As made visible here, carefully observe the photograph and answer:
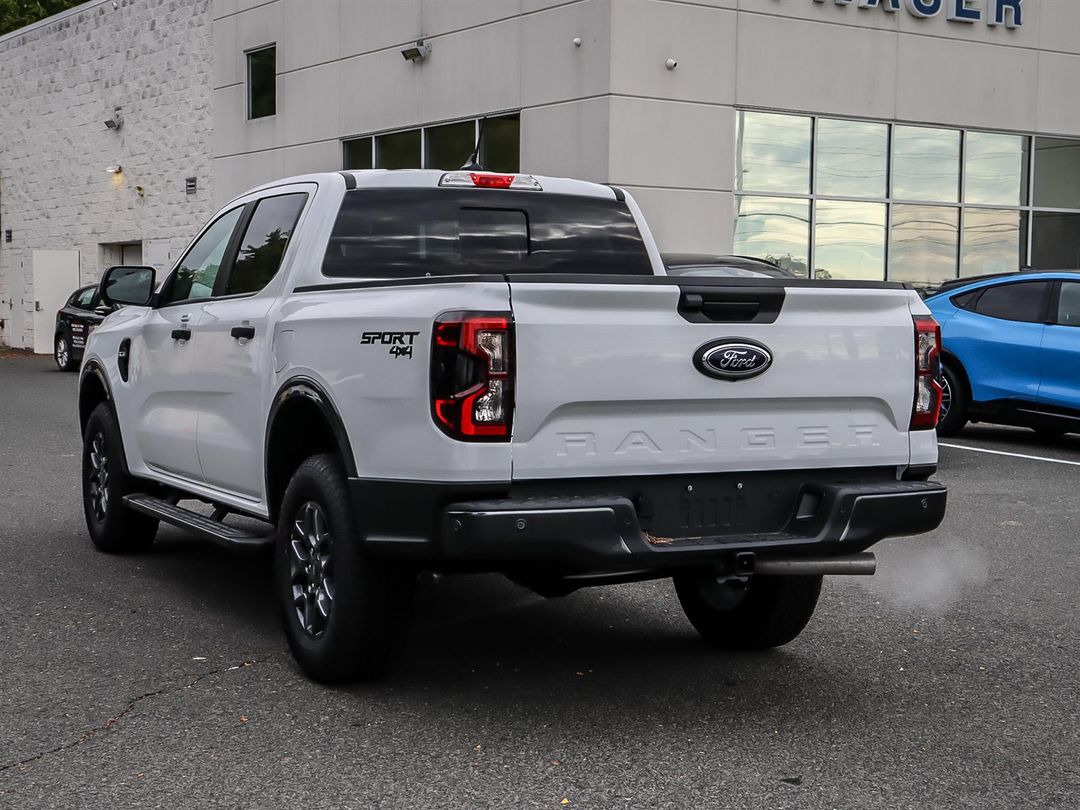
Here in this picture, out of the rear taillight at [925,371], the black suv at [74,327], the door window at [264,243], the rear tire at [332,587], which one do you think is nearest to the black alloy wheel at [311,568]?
the rear tire at [332,587]

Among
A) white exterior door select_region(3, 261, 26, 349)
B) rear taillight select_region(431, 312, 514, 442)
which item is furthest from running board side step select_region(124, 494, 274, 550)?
white exterior door select_region(3, 261, 26, 349)

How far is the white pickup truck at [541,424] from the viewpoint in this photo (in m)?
4.64

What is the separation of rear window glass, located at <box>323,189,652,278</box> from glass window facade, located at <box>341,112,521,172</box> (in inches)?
615

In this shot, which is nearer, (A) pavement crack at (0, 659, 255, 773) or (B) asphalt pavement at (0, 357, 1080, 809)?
(B) asphalt pavement at (0, 357, 1080, 809)

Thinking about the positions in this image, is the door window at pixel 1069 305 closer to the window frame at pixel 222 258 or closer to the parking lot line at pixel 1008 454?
the parking lot line at pixel 1008 454

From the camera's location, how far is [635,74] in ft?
67.2

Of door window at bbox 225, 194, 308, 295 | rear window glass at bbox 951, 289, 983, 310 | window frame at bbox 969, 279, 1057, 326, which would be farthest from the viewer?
rear window glass at bbox 951, 289, 983, 310

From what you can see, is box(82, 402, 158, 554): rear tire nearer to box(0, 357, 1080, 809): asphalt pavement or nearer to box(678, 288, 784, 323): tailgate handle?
box(0, 357, 1080, 809): asphalt pavement

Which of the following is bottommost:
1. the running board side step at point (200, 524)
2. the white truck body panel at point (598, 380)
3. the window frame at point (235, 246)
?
the running board side step at point (200, 524)

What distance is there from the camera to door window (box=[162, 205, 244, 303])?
6867 millimetres

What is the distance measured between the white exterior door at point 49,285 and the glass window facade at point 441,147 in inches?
463

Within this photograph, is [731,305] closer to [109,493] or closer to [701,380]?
[701,380]

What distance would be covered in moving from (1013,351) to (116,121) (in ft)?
81.1

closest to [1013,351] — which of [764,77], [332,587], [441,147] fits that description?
[764,77]
